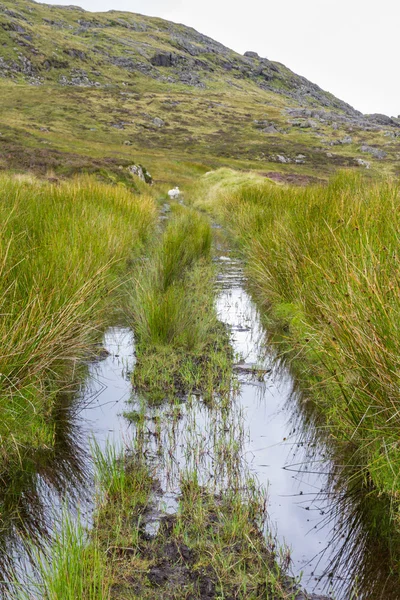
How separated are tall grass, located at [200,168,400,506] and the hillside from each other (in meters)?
12.0

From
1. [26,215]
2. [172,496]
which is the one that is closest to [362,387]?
[172,496]

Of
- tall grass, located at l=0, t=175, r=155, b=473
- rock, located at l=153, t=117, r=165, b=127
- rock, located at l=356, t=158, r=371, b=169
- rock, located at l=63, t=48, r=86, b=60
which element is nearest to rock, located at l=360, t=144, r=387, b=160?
rock, located at l=356, t=158, r=371, b=169

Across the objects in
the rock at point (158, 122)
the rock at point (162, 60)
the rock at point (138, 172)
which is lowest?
the rock at point (138, 172)

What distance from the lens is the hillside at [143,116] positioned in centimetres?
3316

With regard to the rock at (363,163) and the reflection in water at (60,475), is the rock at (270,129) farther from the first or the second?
the reflection in water at (60,475)

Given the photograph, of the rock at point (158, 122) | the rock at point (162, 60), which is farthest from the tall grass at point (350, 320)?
the rock at point (162, 60)

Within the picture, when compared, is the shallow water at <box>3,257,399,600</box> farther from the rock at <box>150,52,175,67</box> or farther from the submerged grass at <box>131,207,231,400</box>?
the rock at <box>150,52,175,67</box>

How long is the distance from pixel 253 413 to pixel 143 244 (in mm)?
6546

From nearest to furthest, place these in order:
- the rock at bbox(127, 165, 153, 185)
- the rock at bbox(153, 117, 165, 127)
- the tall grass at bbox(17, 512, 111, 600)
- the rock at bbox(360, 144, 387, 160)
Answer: the tall grass at bbox(17, 512, 111, 600), the rock at bbox(127, 165, 153, 185), the rock at bbox(360, 144, 387, 160), the rock at bbox(153, 117, 165, 127)

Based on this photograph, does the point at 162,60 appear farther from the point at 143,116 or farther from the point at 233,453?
the point at 233,453

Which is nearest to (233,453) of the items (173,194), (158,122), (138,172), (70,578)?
(70,578)

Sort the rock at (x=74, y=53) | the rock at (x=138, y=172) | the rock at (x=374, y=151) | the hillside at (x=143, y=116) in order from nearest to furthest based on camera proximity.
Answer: the rock at (x=138, y=172), the hillside at (x=143, y=116), the rock at (x=374, y=151), the rock at (x=74, y=53)

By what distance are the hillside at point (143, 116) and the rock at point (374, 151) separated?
0.71 feet

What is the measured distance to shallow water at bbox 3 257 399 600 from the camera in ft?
7.78
